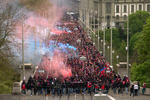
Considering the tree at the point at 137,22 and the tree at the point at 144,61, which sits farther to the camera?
the tree at the point at 137,22

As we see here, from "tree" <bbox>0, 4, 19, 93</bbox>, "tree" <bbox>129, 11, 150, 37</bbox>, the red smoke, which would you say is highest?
"tree" <bbox>129, 11, 150, 37</bbox>

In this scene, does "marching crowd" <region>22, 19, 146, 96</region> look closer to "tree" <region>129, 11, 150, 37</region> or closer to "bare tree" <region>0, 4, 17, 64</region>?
"bare tree" <region>0, 4, 17, 64</region>

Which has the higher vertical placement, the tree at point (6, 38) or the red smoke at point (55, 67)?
the tree at point (6, 38)

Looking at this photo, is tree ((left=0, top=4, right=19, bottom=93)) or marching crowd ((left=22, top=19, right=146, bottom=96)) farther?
marching crowd ((left=22, top=19, right=146, bottom=96))

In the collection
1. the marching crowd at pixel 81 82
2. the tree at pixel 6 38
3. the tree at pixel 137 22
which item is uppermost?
the tree at pixel 137 22

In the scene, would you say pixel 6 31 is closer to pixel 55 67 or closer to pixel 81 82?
pixel 81 82

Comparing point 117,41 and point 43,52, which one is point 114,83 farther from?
point 117,41

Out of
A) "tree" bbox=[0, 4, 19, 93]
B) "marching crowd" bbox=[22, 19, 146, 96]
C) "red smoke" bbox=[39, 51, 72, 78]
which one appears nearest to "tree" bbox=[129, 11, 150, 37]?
"marching crowd" bbox=[22, 19, 146, 96]

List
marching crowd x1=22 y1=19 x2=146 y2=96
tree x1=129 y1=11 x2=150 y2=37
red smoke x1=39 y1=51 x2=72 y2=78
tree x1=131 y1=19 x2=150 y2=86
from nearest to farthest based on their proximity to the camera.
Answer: marching crowd x1=22 y1=19 x2=146 y2=96
red smoke x1=39 y1=51 x2=72 y2=78
tree x1=131 y1=19 x2=150 y2=86
tree x1=129 y1=11 x2=150 y2=37

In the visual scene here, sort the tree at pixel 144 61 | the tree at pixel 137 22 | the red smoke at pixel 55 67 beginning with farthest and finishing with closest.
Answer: the tree at pixel 137 22 < the tree at pixel 144 61 < the red smoke at pixel 55 67

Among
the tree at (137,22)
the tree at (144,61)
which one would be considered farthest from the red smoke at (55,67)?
the tree at (137,22)

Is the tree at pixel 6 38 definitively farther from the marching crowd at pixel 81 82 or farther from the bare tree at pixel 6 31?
the marching crowd at pixel 81 82

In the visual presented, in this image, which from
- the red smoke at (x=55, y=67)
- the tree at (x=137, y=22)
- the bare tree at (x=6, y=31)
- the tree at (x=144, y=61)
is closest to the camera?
the bare tree at (x=6, y=31)

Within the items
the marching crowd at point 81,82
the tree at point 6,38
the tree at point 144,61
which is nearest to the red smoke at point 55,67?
the marching crowd at point 81,82
